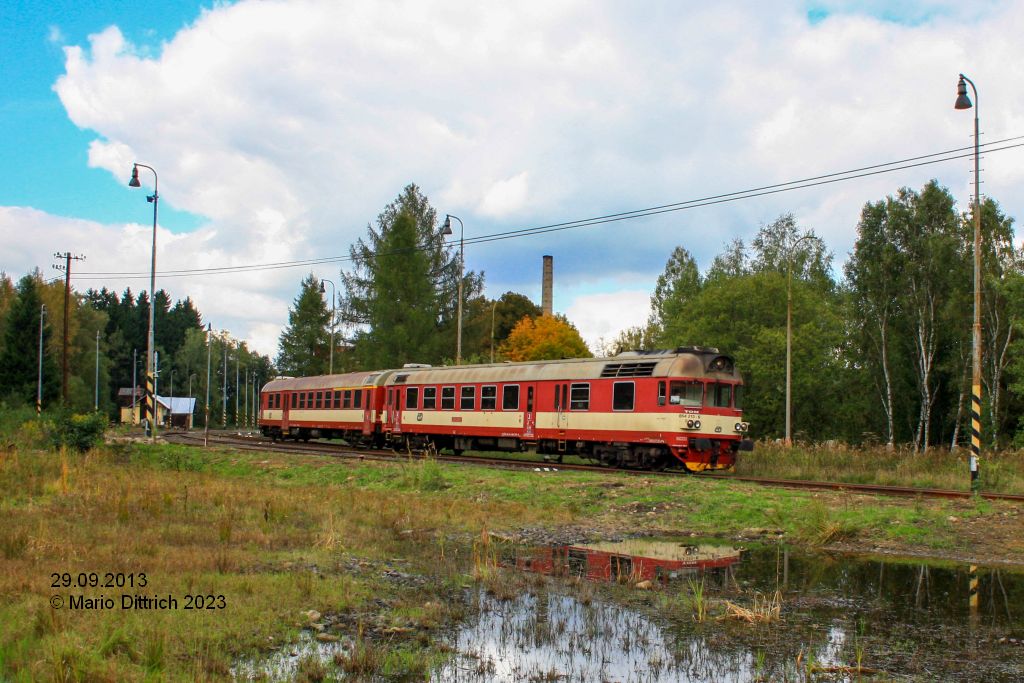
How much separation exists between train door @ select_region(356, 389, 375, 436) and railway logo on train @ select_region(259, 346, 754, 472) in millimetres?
40

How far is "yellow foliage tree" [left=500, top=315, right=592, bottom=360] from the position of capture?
201 ft

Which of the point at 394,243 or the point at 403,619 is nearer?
the point at 403,619

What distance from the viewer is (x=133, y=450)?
27.9 m

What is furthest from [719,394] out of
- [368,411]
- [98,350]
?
[98,350]

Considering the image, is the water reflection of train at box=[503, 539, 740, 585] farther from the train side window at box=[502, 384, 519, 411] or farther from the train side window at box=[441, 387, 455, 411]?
the train side window at box=[441, 387, 455, 411]

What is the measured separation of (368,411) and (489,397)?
8666 millimetres

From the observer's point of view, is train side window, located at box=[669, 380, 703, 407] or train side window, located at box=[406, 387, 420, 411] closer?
train side window, located at box=[669, 380, 703, 407]

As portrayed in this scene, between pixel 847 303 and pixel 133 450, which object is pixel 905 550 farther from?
pixel 847 303

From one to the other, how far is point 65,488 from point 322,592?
28.8 ft

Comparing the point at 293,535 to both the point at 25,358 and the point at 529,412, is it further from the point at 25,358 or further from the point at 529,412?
the point at 25,358

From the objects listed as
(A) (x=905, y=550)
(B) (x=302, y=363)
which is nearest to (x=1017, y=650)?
(A) (x=905, y=550)

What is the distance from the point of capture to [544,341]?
64.4 meters

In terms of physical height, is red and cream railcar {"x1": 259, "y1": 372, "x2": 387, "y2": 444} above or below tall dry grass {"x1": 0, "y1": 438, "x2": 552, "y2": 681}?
above

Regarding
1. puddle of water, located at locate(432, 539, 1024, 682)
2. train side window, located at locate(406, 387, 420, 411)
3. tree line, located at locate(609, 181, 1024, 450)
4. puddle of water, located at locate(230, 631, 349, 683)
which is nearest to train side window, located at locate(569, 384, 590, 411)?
train side window, located at locate(406, 387, 420, 411)
